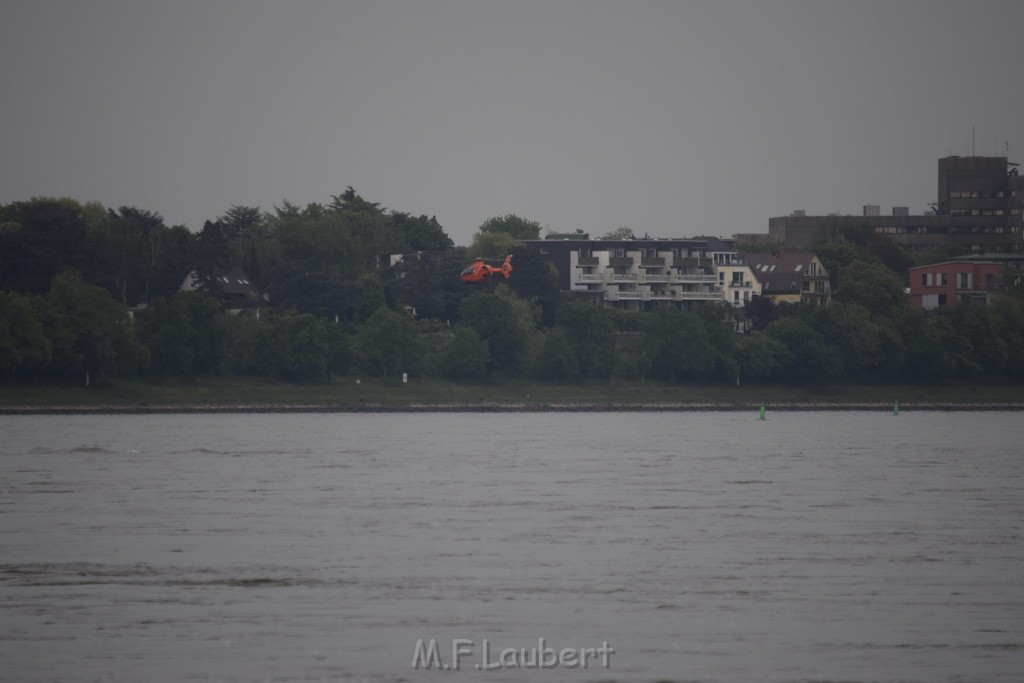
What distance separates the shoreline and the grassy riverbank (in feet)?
0.33

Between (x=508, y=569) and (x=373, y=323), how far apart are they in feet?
325

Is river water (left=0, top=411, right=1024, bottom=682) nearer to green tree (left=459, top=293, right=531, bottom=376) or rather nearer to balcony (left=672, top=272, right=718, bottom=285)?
green tree (left=459, top=293, right=531, bottom=376)

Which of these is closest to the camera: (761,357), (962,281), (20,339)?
(20,339)

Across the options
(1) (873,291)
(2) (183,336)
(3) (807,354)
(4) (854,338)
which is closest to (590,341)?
(3) (807,354)

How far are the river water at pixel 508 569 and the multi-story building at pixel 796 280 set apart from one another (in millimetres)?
118823

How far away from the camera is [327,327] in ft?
399

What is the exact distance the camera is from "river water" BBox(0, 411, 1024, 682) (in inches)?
837

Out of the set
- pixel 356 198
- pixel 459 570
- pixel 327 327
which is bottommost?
pixel 459 570

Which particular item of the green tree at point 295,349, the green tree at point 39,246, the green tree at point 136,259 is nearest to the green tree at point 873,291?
the green tree at point 295,349

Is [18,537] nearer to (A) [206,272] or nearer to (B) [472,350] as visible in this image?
(B) [472,350]

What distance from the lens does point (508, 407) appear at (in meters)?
125

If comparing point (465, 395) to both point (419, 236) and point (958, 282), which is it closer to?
point (419, 236)

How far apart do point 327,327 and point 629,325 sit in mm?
38421

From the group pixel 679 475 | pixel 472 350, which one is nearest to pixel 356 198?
pixel 472 350
